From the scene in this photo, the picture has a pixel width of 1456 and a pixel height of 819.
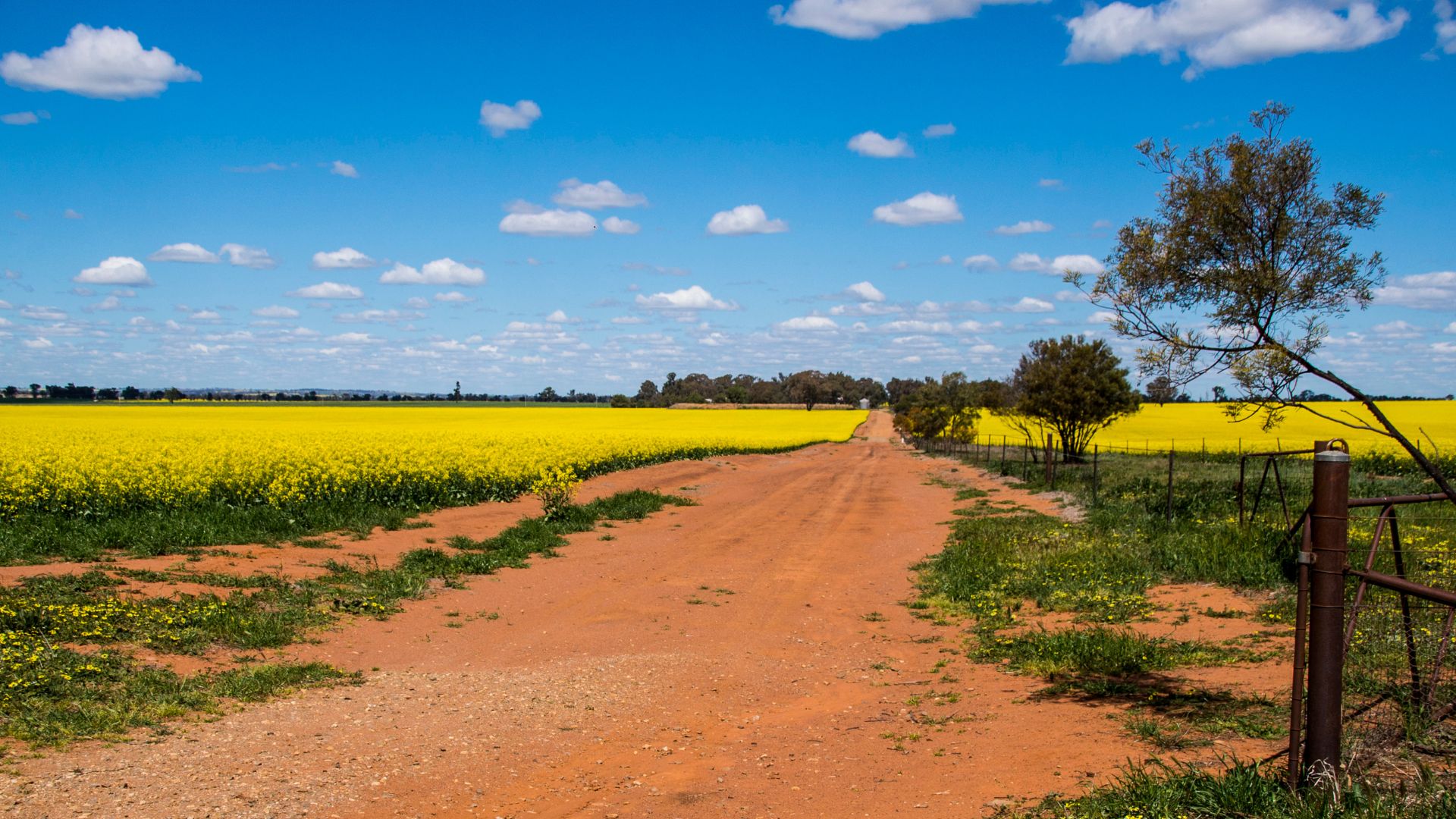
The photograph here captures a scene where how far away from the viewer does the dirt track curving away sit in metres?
5.42

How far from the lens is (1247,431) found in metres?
57.6

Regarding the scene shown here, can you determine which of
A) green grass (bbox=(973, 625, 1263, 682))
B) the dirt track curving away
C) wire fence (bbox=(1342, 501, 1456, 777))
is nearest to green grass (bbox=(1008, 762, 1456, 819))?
wire fence (bbox=(1342, 501, 1456, 777))

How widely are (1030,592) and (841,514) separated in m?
10.4

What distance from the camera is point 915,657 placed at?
30.0 feet

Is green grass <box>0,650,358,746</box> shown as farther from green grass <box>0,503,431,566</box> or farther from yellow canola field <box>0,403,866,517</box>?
yellow canola field <box>0,403,866,517</box>

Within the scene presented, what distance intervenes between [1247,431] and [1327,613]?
61.5m

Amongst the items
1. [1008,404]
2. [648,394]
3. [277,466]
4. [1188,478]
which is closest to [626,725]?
[277,466]

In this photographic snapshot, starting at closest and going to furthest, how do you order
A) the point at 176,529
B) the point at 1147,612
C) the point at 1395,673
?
the point at 1395,673 → the point at 1147,612 → the point at 176,529

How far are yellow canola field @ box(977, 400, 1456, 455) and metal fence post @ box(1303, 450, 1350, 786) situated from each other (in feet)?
129

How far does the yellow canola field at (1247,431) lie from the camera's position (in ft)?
154

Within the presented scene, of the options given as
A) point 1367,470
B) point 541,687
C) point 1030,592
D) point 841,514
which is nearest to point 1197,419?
point 1367,470

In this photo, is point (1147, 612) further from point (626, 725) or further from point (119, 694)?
point (119, 694)

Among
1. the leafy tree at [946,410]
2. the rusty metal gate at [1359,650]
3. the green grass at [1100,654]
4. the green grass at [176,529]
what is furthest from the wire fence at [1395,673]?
the leafy tree at [946,410]

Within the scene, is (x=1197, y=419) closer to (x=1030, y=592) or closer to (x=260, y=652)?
(x=1030, y=592)
